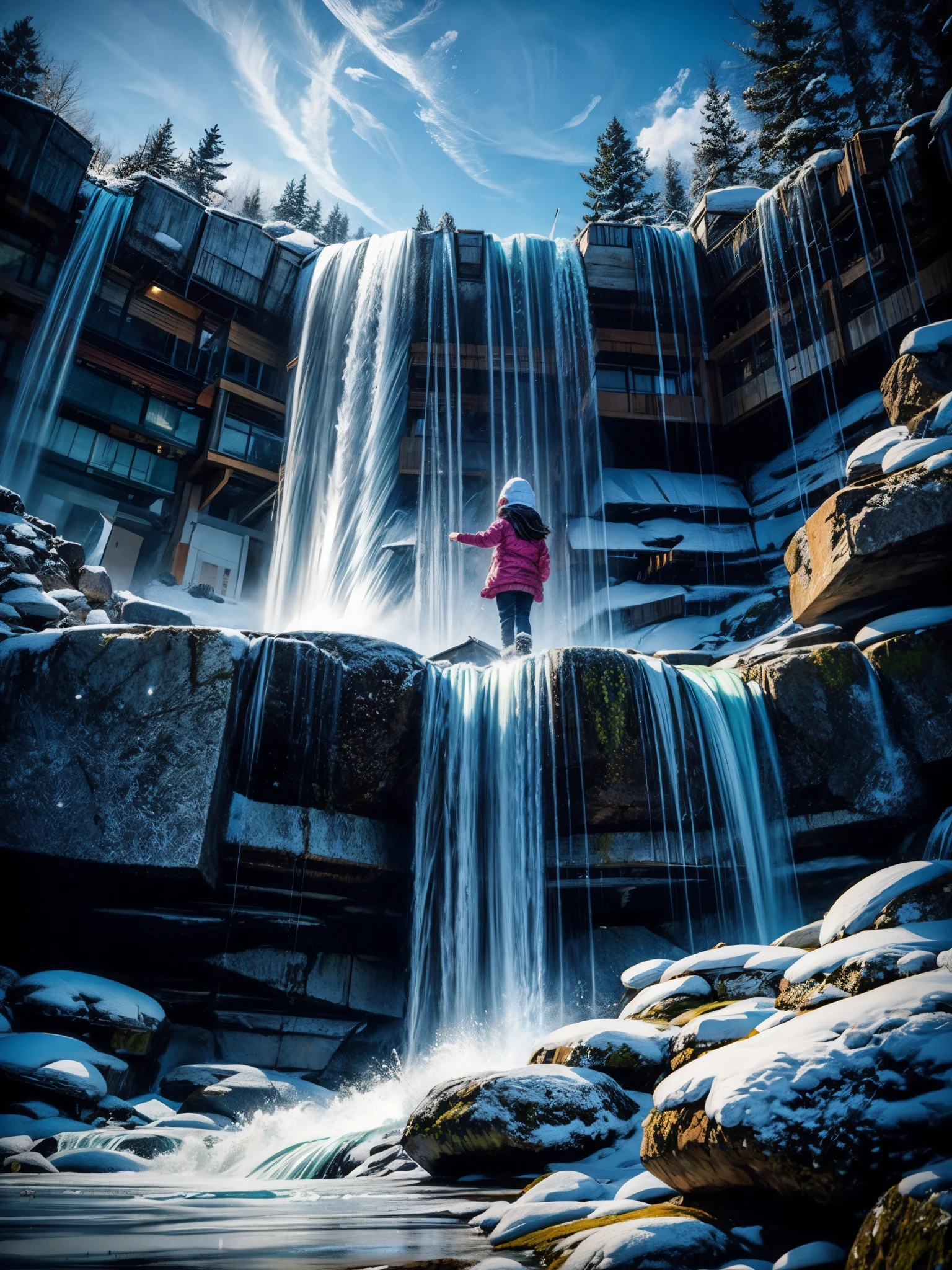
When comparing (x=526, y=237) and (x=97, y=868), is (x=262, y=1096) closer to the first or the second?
(x=97, y=868)

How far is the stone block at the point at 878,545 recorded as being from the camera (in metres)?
7.69

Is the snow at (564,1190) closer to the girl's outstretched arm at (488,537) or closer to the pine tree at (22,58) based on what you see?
the girl's outstretched arm at (488,537)

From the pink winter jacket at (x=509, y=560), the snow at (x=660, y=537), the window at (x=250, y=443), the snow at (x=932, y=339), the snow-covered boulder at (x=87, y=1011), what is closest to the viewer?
the snow-covered boulder at (x=87, y=1011)

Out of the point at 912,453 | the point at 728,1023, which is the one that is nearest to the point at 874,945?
the point at 728,1023

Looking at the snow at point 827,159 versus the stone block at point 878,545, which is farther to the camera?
the snow at point 827,159

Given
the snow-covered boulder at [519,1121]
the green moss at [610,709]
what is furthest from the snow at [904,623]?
the snow-covered boulder at [519,1121]

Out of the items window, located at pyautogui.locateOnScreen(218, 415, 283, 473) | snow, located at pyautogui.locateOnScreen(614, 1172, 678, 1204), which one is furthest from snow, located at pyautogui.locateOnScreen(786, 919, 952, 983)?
window, located at pyautogui.locateOnScreen(218, 415, 283, 473)

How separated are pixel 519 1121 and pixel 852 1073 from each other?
173cm

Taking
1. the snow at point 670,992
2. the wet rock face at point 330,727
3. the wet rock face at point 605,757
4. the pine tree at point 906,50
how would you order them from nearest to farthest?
the snow at point 670,992 → the wet rock face at point 330,727 → the wet rock face at point 605,757 → the pine tree at point 906,50

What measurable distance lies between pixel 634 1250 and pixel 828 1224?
0.58 meters

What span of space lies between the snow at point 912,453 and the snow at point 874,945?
6479mm

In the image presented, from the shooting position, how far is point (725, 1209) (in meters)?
2.27

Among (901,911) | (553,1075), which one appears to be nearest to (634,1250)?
(553,1075)

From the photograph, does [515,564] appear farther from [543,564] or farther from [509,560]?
[543,564]
